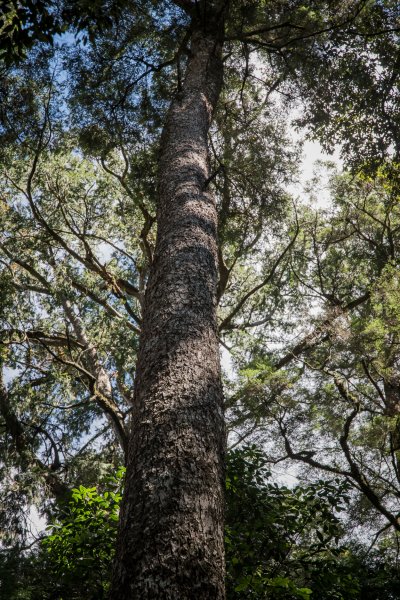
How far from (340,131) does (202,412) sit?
8.16 m

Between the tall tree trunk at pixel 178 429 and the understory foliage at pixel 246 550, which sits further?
the understory foliage at pixel 246 550

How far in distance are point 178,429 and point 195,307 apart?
0.90 m

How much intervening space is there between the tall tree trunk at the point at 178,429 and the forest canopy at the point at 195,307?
0.01 m

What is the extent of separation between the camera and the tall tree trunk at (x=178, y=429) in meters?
1.63

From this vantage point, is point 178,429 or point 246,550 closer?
point 178,429

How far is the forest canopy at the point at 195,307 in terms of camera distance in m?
2.34

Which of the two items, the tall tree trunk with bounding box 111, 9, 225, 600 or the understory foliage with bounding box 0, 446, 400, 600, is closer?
the tall tree trunk with bounding box 111, 9, 225, 600

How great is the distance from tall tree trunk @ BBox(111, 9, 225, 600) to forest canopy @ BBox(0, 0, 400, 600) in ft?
0.04

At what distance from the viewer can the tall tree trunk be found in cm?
163

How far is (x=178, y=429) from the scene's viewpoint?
2088 mm

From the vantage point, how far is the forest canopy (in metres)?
2.34

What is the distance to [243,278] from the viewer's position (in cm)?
1234

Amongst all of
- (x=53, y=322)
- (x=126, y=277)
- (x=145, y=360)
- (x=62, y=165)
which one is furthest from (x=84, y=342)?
(x=145, y=360)

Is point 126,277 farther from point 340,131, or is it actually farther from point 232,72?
point 340,131
